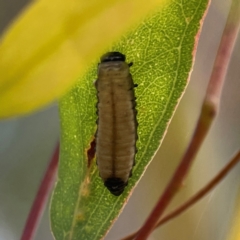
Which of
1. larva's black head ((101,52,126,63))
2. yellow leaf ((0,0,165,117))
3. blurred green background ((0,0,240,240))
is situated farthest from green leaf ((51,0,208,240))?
blurred green background ((0,0,240,240))

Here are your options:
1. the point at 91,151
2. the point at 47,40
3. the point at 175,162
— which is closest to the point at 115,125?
the point at 91,151

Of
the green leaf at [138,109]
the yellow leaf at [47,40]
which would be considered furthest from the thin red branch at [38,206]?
the yellow leaf at [47,40]

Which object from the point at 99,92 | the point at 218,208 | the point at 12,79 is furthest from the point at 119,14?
the point at 218,208

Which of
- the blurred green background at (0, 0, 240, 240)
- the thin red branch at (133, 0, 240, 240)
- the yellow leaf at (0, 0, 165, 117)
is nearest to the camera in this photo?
the yellow leaf at (0, 0, 165, 117)

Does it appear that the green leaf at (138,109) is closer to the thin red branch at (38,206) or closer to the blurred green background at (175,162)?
the thin red branch at (38,206)

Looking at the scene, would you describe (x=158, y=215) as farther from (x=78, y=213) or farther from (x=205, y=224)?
(x=205, y=224)

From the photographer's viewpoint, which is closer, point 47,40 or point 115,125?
point 47,40

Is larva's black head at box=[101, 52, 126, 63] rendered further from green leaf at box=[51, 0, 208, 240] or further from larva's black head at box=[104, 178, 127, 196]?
larva's black head at box=[104, 178, 127, 196]

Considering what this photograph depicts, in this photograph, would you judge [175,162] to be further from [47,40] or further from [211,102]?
[47,40]
